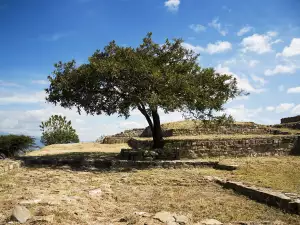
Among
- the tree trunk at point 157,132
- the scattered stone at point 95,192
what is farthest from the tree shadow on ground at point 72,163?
the scattered stone at point 95,192

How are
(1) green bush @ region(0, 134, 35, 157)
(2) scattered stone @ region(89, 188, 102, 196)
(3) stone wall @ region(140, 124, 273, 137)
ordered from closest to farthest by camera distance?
1. (2) scattered stone @ region(89, 188, 102, 196)
2. (1) green bush @ region(0, 134, 35, 157)
3. (3) stone wall @ region(140, 124, 273, 137)

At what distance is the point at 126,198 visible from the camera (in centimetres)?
952

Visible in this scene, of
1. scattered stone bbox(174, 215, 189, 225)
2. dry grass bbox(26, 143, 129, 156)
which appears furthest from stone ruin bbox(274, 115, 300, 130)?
scattered stone bbox(174, 215, 189, 225)

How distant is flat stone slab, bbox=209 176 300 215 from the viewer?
738 centimetres

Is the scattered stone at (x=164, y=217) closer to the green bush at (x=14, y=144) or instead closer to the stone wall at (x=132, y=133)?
the green bush at (x=14, y=144)

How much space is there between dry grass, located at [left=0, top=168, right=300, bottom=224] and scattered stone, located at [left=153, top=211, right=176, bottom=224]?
1.25 ft

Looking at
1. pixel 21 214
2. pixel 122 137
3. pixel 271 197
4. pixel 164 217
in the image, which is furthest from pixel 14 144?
pixel 271 197

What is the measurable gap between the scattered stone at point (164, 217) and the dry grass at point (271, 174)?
396 centimetres

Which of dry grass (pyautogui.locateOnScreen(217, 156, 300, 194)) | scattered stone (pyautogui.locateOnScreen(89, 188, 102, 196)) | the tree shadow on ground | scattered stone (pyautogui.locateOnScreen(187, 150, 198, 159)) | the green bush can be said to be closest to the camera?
scattered stone (pyautogui.locateOnScreen(89, 188, 102, 196))

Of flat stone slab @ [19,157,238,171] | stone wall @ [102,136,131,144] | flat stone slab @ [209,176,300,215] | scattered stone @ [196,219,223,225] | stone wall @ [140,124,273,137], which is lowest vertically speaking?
scattered stone @ [196,219,223,225]

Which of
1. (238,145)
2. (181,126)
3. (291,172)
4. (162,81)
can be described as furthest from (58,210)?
(181,126)

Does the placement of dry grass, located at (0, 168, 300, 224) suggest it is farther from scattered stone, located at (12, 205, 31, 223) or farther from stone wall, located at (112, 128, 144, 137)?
stone wall, located at (112, 128, 144, 137)

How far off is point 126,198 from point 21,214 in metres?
3.35

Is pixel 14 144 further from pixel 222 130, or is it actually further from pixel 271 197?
pixel 271 197
